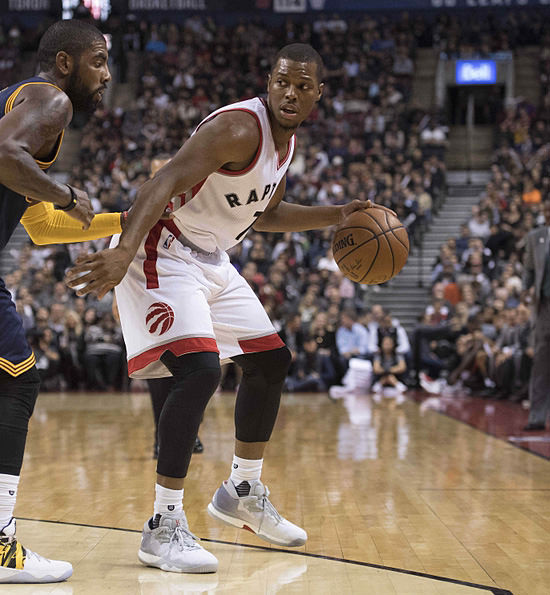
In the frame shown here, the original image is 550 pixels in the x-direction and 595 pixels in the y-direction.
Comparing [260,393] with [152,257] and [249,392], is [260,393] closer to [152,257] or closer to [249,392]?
[249,392]

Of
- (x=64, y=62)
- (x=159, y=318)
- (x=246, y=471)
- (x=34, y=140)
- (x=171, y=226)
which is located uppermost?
(x=64, y=62)

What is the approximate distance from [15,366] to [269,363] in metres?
1.02

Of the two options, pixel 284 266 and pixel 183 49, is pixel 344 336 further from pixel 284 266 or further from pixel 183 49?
pixel 183 49

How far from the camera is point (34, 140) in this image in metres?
2.59

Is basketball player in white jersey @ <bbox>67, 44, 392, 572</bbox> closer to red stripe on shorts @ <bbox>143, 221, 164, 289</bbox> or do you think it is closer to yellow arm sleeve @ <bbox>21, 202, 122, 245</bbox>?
red stripe on shorts @ <bbox>143, 221, 164, 289</bbox>

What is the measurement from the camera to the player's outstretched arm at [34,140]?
8.32 feet

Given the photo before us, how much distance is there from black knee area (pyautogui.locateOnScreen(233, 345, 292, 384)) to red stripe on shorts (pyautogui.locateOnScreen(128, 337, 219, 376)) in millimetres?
330

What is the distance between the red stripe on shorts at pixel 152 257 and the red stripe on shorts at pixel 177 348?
231mm

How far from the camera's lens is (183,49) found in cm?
1992

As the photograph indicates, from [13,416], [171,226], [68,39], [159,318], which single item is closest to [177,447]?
[159,318]

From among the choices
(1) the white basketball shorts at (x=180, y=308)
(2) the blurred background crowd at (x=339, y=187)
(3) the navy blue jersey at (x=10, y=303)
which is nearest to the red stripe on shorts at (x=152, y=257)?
(1) the white basketball shorts at (x=180, y=308)

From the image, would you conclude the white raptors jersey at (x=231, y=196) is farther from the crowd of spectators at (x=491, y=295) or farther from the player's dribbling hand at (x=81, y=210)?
the crowd of spectators at (x=491, y=295)

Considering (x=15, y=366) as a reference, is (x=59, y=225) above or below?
above

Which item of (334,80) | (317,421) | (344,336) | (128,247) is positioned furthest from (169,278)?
(334,80)
